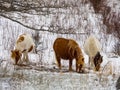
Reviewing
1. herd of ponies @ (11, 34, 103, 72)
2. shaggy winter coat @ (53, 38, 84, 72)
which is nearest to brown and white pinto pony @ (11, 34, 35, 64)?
herd of ponies @ (11, 34, 103, 72)

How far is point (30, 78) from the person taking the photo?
20.2ft

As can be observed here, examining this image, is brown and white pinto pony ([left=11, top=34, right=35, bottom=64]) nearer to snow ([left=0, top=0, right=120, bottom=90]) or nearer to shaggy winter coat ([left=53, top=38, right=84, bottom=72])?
snow ([left=0, top=0, right=120, bottom=90])

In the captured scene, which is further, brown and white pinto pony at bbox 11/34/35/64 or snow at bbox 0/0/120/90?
brown and white pinto pony at bbox 11/34/35/64

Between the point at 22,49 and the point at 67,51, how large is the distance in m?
0.66

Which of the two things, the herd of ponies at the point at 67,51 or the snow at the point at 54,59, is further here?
the herd of ponies at the point at 67,51

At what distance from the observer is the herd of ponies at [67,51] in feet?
20.8

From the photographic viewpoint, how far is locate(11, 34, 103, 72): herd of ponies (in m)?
6.34

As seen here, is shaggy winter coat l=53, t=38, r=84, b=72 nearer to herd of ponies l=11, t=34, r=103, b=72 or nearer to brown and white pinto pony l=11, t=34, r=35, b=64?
herd of ponies l=11, t=34, r=103, b=72

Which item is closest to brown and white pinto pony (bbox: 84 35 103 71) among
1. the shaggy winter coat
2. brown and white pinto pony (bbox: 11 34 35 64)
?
the shaggy winter coat

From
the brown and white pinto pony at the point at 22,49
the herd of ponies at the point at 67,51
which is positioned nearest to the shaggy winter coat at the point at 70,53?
the herd of ponies at the point at 67,51

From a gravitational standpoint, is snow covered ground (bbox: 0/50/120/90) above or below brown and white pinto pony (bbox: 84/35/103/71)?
below

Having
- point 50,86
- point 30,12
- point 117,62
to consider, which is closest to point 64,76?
point 50,86

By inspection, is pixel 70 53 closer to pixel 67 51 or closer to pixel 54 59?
pixel 67 51

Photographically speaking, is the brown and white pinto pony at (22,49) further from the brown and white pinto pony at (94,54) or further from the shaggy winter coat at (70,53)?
the brown and white pinto pony at (94,54)
